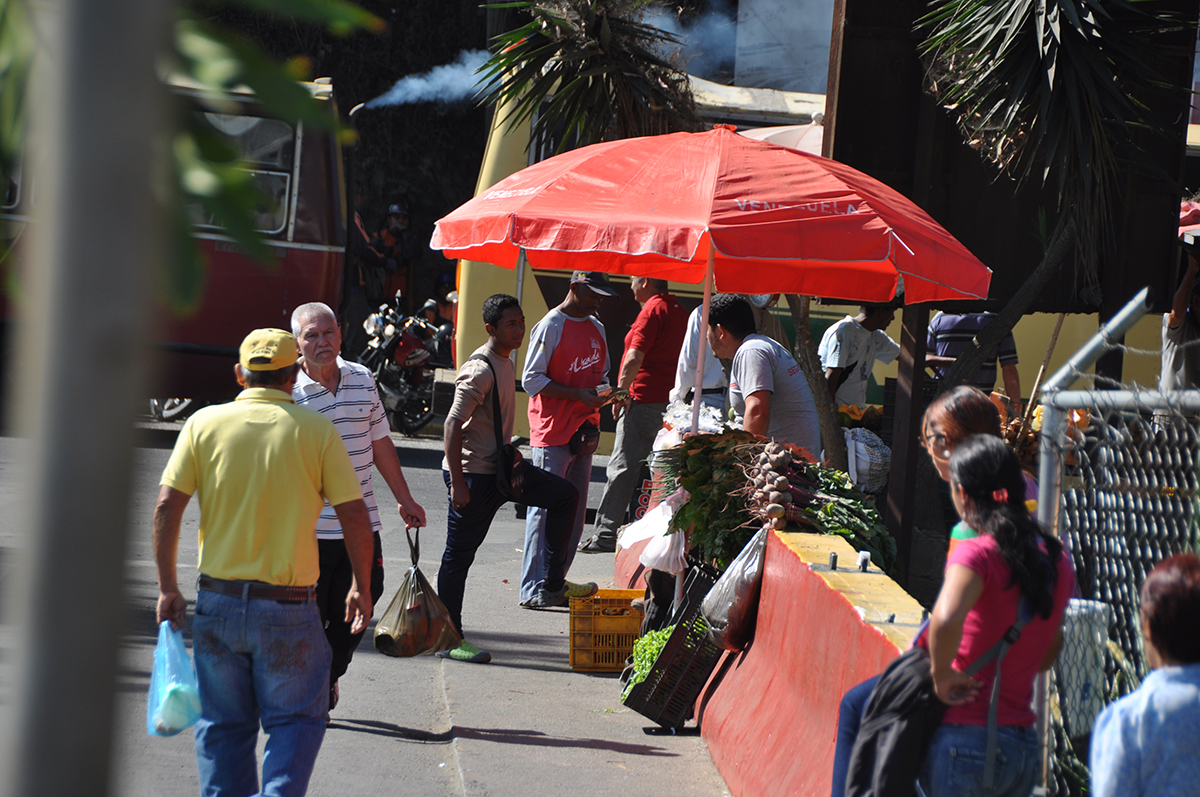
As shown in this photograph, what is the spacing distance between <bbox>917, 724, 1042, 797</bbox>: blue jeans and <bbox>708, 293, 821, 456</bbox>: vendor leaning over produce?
2983 millimetres

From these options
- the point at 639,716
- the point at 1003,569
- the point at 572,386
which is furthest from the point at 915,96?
the point at 1003,569

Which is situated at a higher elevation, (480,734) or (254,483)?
(254,483)

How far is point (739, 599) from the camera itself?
4879 mm

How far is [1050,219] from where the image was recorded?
721cm

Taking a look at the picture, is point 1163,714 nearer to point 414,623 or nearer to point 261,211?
point 261,211

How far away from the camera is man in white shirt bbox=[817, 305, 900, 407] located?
8.73 m

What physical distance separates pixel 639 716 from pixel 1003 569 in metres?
3.19

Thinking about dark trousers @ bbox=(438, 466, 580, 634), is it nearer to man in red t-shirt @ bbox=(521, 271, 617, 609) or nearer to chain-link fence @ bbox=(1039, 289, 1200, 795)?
man in red t-shirt @ bbox=(521, 271, 617, 609)

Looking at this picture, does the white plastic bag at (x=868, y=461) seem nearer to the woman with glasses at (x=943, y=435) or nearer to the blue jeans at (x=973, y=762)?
the woman with glasses at (x=943, y=435)

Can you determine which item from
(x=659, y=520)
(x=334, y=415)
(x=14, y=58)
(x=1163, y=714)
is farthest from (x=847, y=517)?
(x=14, y=58)

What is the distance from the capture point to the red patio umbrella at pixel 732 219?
4.80 meters

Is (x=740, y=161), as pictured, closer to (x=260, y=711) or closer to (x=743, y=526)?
(x=743, y=526)

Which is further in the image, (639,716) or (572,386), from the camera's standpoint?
(572,386)

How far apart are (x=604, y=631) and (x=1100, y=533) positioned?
353cm
